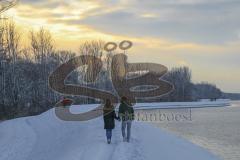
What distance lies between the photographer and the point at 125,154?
51.1ft

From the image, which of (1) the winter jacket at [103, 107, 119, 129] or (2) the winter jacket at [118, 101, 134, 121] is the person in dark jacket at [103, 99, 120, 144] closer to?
(1) the winter jacket at [103, 107, 119, 129]

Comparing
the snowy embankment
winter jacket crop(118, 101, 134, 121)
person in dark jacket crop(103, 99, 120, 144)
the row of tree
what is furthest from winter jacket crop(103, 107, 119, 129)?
the row of tree

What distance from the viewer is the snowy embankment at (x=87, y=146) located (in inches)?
648

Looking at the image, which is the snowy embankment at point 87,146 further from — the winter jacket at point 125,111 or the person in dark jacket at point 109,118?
the winter jacket at point 125,111

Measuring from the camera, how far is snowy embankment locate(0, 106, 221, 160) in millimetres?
16453

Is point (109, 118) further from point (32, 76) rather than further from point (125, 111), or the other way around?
point (32, 76)

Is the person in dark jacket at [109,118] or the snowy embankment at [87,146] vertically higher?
the person in dark jacket at [109,118]

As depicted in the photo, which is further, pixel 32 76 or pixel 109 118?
pixel 32 76

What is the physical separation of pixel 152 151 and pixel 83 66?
69.3m

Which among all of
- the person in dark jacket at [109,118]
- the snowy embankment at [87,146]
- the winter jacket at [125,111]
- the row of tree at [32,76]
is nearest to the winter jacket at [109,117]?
the person in dark jacket at [109,118]

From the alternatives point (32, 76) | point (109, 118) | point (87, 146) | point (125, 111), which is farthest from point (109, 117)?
point (32, 76)

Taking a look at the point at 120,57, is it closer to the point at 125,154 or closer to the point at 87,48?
the point at 87,48

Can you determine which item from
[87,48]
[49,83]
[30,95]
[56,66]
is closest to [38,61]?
[56,66]

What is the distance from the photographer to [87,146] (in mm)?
17922
